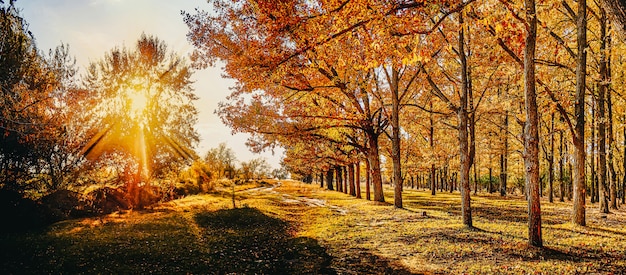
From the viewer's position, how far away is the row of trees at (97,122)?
16.9 meters

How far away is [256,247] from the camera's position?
41.4ft

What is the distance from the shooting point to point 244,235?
14.9 m

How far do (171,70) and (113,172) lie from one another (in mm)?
8019

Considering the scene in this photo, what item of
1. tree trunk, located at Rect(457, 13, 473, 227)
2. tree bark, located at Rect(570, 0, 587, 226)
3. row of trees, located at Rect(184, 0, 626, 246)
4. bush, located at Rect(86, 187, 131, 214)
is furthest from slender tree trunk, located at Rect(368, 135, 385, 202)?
bush, located at Rect(86, 187, 131, 214)

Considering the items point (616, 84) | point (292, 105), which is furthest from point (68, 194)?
point (616, 84)

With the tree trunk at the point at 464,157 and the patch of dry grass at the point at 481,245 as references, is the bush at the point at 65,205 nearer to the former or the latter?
the patch of dry grass at the point at 481,245

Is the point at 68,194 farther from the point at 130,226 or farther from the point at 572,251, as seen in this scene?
the point at 572,251

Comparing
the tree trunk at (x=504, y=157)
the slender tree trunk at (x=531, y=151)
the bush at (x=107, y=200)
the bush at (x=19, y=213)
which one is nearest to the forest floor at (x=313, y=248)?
the slender tree trunk at (x=531, y=151)

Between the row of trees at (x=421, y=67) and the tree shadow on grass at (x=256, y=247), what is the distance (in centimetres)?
589

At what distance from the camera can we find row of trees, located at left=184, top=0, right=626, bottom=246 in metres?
9.00

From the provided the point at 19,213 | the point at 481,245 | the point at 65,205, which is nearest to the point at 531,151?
the point at 481,245

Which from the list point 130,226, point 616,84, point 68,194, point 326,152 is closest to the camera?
point 130,226

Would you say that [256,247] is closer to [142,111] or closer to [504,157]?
[142,111]

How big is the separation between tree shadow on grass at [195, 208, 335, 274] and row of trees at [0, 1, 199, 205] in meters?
7.28
